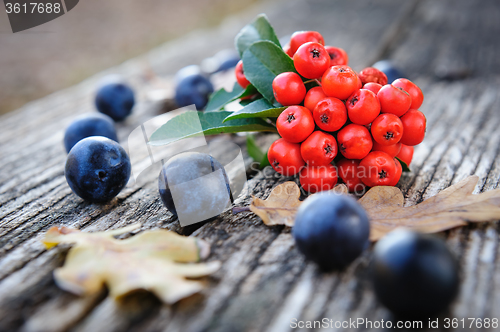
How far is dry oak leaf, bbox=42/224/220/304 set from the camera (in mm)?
765

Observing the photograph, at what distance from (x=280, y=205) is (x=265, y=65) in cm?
50

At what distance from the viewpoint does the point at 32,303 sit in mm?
782

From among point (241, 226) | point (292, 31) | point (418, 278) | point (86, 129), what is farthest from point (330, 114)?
point (292, 31)

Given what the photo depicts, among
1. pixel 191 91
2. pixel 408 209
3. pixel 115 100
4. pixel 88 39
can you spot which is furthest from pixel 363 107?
pixel 88 39

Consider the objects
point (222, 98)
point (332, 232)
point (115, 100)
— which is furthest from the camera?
point (115, 100)

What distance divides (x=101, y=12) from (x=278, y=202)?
871 cm

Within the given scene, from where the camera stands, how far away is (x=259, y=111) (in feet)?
3.79

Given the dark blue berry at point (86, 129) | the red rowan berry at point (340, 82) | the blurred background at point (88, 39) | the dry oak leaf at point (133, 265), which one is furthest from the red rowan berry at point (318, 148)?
the blurred background at point (88, 39)

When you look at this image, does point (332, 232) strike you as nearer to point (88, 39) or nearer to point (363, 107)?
point (363, 107)

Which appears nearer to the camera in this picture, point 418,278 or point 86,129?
point 418,278

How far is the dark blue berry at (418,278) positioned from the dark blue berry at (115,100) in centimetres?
177

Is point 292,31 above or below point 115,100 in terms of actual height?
above

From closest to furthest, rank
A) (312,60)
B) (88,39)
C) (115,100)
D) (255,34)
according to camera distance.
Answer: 1. (312,60)
2. (255,34)
3. (115,100)
4. (88,39)

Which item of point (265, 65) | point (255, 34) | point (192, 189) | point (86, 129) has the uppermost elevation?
point (255, 34)
